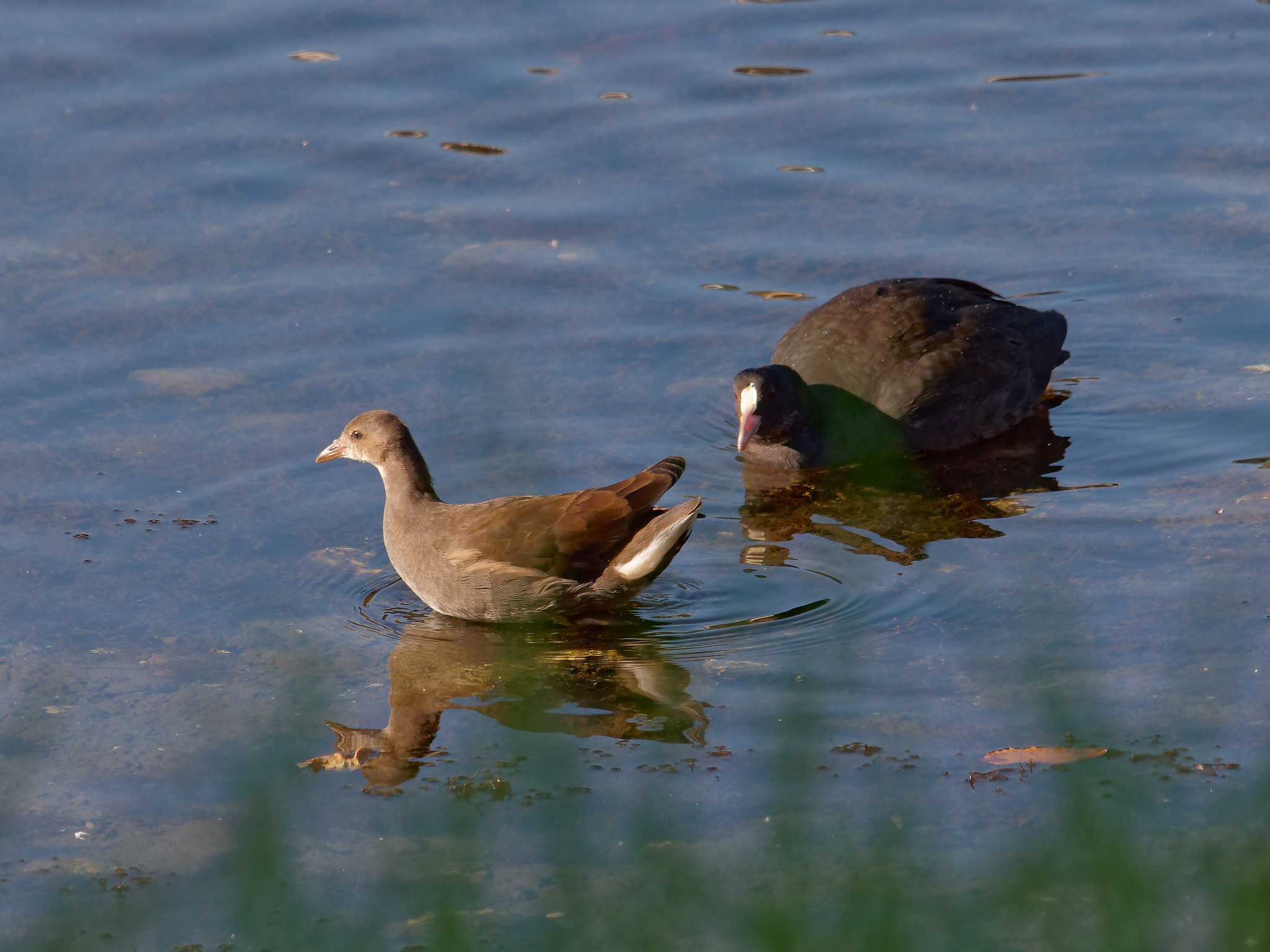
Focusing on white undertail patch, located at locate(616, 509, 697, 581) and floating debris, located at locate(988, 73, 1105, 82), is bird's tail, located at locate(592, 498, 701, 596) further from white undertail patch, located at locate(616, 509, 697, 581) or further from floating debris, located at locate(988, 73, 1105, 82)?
floating debris, located at locate(988, 73, 1105, 82)

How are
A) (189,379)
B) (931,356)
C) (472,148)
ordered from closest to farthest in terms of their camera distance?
(931,356) → (189,379) → (472,148)

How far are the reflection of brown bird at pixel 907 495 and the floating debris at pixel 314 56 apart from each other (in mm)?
5469

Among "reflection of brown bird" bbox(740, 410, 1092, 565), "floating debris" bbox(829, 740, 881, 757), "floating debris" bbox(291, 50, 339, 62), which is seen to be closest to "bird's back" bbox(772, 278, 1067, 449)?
"reflection of brown bird" bbox(740, 410, 1092, 565)

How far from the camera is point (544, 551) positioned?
7363 mm

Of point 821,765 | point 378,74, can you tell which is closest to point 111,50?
point 378,74

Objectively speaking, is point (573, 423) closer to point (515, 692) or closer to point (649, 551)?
point (649, 551)

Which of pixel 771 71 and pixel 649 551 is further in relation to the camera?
pixel 771 71

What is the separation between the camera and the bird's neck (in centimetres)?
775

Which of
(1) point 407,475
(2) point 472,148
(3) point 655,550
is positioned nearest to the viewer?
(3) point 655,550

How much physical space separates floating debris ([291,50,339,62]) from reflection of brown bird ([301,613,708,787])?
657 centimetres

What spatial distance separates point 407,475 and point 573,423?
145 centimetres

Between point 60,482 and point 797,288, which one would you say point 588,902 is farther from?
point 797,288

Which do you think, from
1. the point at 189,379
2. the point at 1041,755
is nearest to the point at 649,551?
the point at 1041,755

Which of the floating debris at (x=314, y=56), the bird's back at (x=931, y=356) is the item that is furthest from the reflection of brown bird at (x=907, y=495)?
the floating debris at (x=314, y=56)
